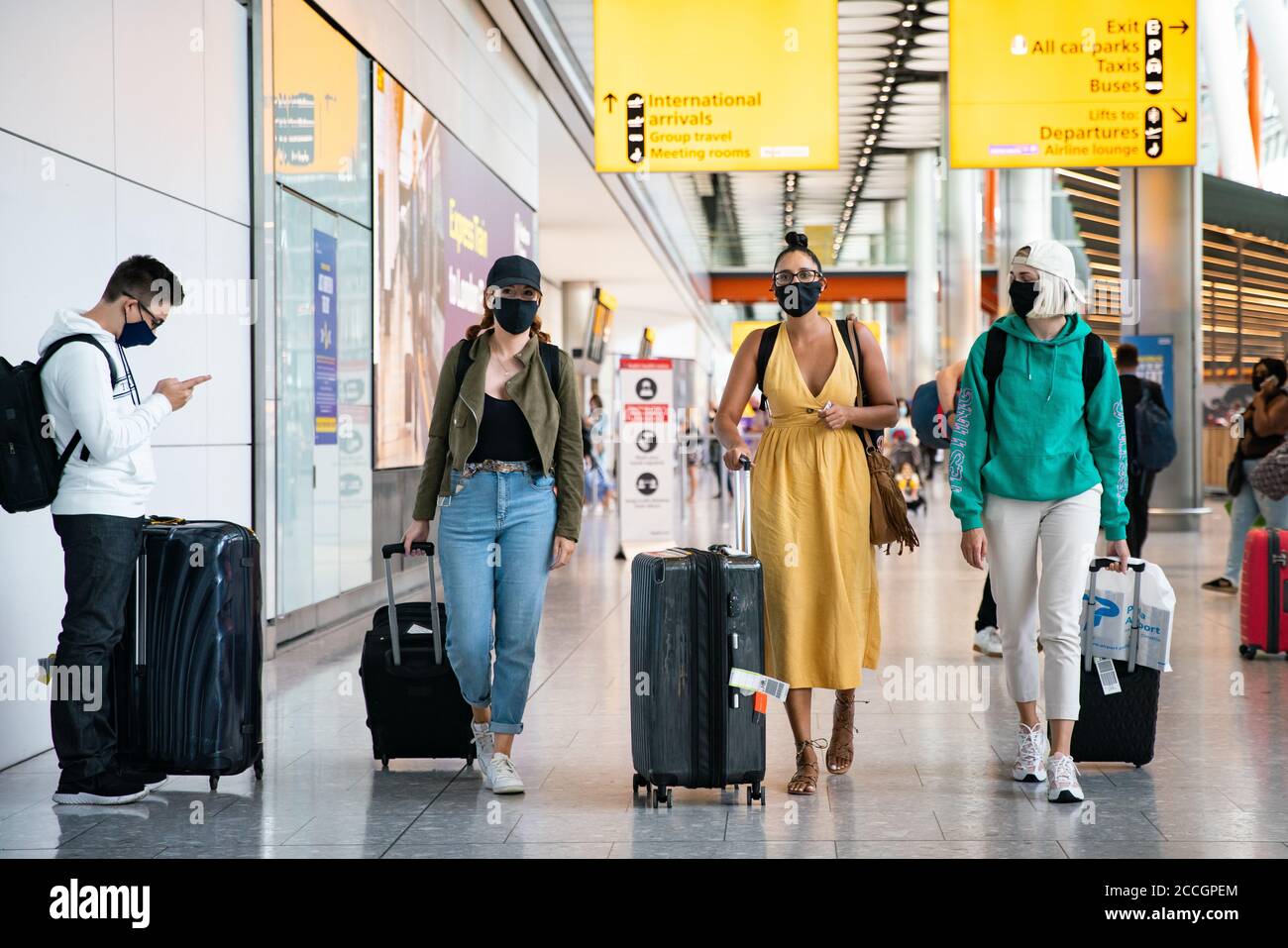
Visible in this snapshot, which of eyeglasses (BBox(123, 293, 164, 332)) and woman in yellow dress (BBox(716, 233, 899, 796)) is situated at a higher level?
eyeglasses (BBox(123, 293, 164, 332))

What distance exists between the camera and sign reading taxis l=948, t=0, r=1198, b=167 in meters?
10.6

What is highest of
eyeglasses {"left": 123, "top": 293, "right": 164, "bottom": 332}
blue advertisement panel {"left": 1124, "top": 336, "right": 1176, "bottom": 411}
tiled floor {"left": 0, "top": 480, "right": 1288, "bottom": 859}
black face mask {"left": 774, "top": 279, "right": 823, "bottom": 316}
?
blue advertisement panel {"left": 1124, "top": 336, "right": 1176, "bottom": 411}

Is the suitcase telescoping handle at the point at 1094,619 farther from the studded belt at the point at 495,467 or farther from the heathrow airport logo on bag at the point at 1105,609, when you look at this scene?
the studded belt at the point at 495,467

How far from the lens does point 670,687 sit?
14.6 feet

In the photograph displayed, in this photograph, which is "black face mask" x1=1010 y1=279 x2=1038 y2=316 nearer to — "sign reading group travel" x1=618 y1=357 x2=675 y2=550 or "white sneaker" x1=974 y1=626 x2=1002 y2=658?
"white sneaker" x1=974 y1=626 x2=1002 y2=658

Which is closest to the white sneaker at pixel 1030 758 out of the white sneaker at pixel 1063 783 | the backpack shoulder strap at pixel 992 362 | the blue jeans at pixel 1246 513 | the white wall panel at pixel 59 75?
the white sneaker at pixel 1063 783

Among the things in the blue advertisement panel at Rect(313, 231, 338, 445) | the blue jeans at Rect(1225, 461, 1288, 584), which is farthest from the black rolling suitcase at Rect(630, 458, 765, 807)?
the blue jeans at Rect(1225, 461, 1288, 584)

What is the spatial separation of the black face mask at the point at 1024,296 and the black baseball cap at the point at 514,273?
58.8 inches

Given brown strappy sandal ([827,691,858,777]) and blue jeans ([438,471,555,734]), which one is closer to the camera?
blue jeans ([438,471,555,734])

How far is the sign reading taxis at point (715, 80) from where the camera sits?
33.9 feet

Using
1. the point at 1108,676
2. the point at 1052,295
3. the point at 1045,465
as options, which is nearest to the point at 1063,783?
the point at 1108,676

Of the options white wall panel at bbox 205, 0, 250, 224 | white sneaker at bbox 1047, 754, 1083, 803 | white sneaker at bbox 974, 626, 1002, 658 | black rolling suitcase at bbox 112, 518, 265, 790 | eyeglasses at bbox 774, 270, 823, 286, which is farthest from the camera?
white sneaker at bbox 974, 626, 1002, 658

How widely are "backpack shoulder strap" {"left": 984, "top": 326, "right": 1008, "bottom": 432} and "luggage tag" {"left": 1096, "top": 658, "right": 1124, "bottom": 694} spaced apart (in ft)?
2.93

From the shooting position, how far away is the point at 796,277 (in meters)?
4.78
